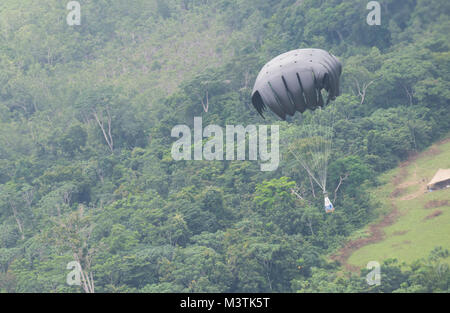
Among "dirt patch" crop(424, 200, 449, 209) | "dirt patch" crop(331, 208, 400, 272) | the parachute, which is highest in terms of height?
the parachute

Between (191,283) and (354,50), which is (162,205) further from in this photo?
(354,50)

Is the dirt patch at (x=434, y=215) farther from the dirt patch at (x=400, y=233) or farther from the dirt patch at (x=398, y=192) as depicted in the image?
the dirt patch at (x=398, y=192)

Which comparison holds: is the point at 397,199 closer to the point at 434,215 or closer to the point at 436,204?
the point at 436,204

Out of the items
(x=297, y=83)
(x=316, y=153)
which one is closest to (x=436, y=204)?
(x=316, y=153)

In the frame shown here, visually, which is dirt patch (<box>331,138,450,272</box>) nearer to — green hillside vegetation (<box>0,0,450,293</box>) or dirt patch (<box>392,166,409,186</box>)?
dirt patch (<box>392,166,409,186</box>)

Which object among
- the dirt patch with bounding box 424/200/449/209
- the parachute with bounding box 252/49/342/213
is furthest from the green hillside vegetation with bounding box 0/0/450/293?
the parachute with bounding box 252/49/342/213
